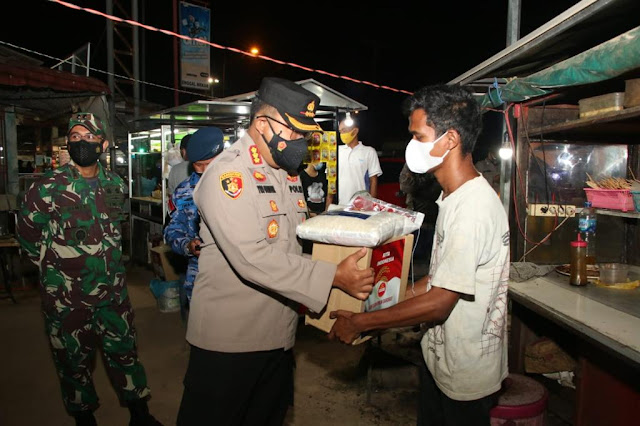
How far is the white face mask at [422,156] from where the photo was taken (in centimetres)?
215

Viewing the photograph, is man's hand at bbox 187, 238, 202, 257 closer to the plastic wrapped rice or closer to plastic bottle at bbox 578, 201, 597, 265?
the plastic wrapped rice

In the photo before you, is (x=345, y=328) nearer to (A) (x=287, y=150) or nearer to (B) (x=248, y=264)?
(B) (x=248, y=264)

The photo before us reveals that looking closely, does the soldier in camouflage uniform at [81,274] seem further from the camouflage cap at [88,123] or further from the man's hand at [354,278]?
the man's hand at [354,278]

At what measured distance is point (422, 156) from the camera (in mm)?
2178

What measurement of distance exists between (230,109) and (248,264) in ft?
18.5

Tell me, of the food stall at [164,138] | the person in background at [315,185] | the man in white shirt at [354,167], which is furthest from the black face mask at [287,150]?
the man in white shirt at [354,167]

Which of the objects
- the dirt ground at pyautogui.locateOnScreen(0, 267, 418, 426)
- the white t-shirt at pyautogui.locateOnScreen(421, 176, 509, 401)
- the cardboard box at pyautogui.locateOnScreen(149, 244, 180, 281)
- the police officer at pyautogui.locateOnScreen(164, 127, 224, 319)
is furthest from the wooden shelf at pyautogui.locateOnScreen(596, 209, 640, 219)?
the cardboard box at pyautogui.locateOnScreen(149, 244, 180, 281)

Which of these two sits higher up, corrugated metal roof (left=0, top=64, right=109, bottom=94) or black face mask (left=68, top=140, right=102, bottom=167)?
corrugated metal roof (left=0, top=64, right=109, bottom=94)

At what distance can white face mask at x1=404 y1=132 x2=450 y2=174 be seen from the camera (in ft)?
7.04

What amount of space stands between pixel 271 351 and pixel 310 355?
280 cm

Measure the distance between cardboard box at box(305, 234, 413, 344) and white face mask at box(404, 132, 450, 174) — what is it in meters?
0.39

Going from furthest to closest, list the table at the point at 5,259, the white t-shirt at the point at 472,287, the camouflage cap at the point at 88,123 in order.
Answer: the table at the point at 5,259, the camouflage cap at the point at 88,123, the white t-shirt at the point at 472,287

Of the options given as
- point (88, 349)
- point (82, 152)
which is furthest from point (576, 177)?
point (88, 349)

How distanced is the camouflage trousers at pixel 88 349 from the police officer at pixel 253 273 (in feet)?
4.86
